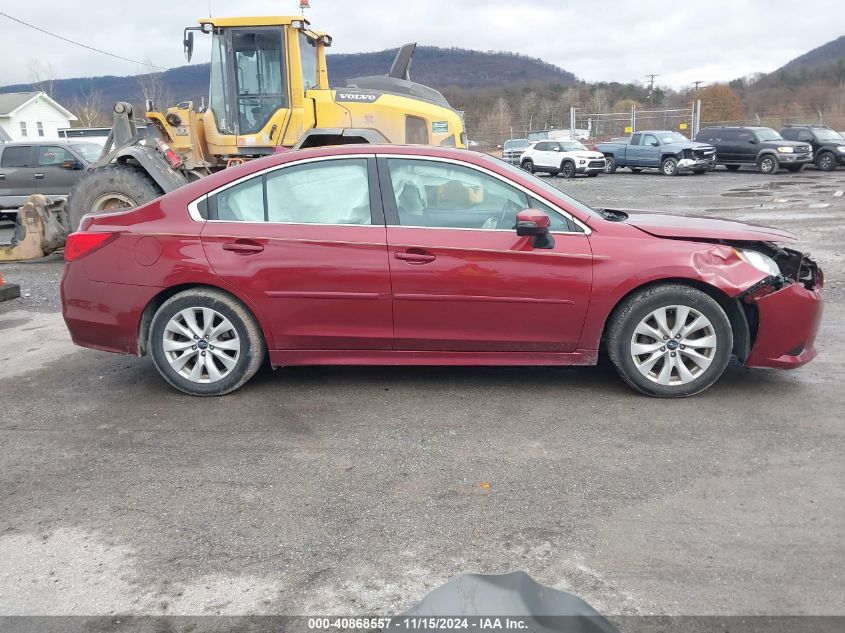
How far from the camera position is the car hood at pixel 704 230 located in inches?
182

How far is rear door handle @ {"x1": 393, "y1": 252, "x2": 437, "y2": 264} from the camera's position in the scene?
457cm

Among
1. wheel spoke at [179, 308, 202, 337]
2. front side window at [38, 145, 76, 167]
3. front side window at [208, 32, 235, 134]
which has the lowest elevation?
wheel spoke at [179, 308, 202, 337]

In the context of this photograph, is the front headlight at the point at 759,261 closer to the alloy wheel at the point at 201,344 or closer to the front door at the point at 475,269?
the front door at the point at 475,269

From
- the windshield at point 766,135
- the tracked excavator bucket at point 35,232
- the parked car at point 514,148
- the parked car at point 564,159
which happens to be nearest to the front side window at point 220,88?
the tracked excavator bucket at point 35,232

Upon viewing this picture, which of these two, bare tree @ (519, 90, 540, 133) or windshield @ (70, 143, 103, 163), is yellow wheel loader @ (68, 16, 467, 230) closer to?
windshield @ (70, 143, 103, 163)

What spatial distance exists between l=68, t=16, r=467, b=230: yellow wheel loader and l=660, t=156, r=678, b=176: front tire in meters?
19.6

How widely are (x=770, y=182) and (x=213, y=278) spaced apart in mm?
22612

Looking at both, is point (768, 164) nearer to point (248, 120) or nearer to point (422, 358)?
point (248, 120)

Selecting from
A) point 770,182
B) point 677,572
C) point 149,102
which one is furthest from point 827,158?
point 677,572

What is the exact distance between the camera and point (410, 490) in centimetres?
355

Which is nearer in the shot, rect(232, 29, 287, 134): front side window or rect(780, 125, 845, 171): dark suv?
rect(232, 29, 287, 134): front side window

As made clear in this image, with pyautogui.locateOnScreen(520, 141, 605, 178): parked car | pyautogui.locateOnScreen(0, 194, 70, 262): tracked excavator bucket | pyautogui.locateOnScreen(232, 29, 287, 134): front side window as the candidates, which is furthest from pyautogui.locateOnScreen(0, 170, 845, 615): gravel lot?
pyautogui.locateOnScreen(520, 141, 605, 178): parked car

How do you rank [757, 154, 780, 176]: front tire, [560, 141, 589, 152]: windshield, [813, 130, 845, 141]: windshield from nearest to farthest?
1. [757, 154, 780, 176]: front tire
2. [813, 130, 845, 141]: windshield
3. [560, 141, 589, 152]: windshield

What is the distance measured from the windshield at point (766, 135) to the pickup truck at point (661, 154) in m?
1.62
